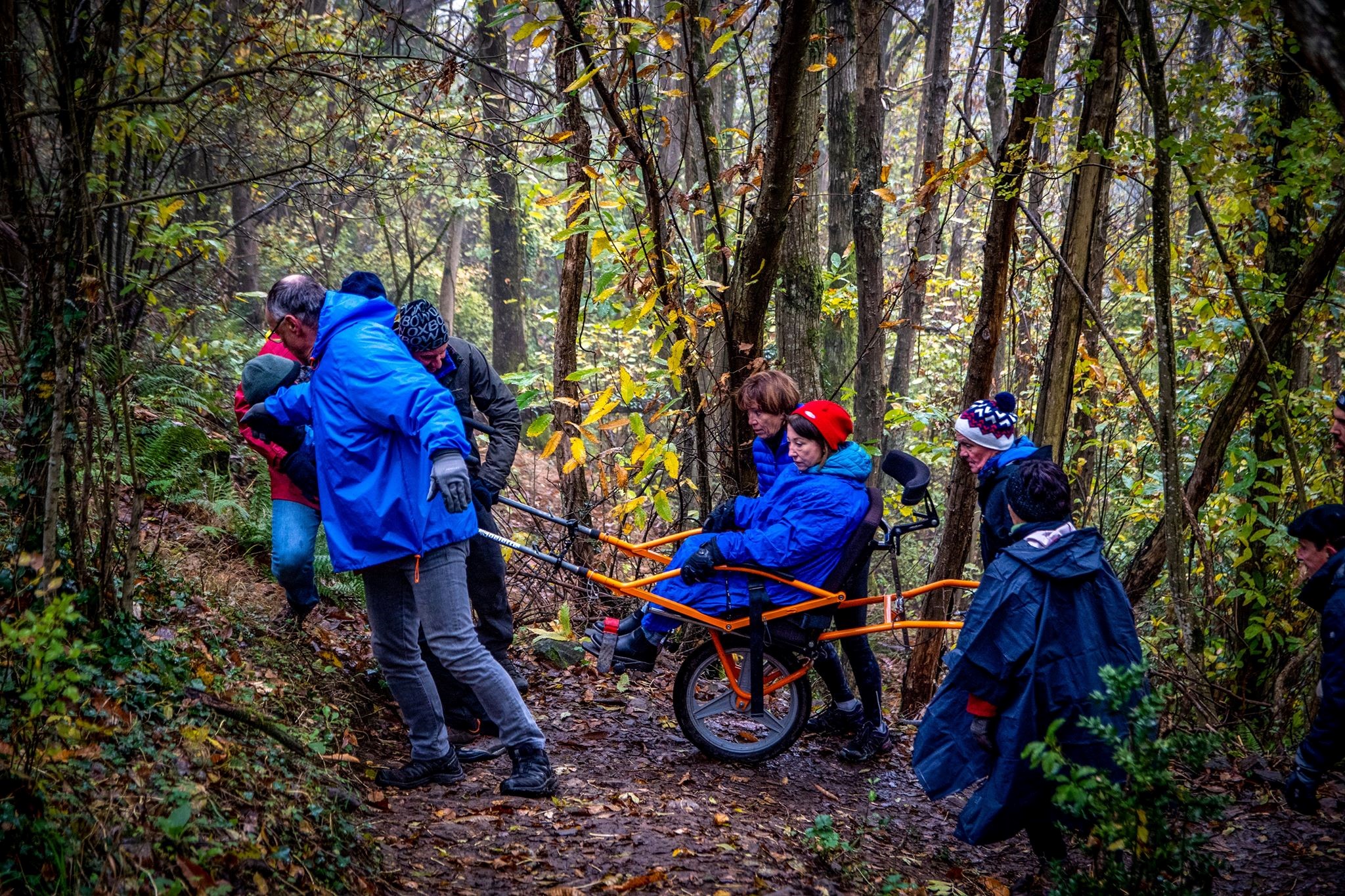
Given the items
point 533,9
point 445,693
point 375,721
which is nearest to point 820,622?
point 445,693

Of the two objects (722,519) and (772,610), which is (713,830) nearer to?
(772,610)

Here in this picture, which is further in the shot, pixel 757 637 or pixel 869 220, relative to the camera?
pixel 869 220

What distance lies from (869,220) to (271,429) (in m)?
4.86

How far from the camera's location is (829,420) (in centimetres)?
461

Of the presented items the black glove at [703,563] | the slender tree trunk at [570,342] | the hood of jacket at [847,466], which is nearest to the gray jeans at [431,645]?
the black glove at [703,563]

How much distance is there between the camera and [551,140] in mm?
4938

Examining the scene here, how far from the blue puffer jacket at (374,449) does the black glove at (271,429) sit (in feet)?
2.62

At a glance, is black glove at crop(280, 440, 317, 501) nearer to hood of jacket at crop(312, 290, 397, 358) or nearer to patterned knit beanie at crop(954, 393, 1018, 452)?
hood of jacket at crop(312, 290, 397, 358)

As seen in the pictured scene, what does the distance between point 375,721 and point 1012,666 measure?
131 inches

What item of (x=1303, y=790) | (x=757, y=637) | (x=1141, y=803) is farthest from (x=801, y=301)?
(x=1141, y=803)

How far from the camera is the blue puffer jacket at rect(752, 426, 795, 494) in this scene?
4945 millimetres

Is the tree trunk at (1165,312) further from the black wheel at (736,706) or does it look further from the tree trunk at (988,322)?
the black wheel at (736,706)

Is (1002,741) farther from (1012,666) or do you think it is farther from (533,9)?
(533,9)

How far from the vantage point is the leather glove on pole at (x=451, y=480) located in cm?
343
